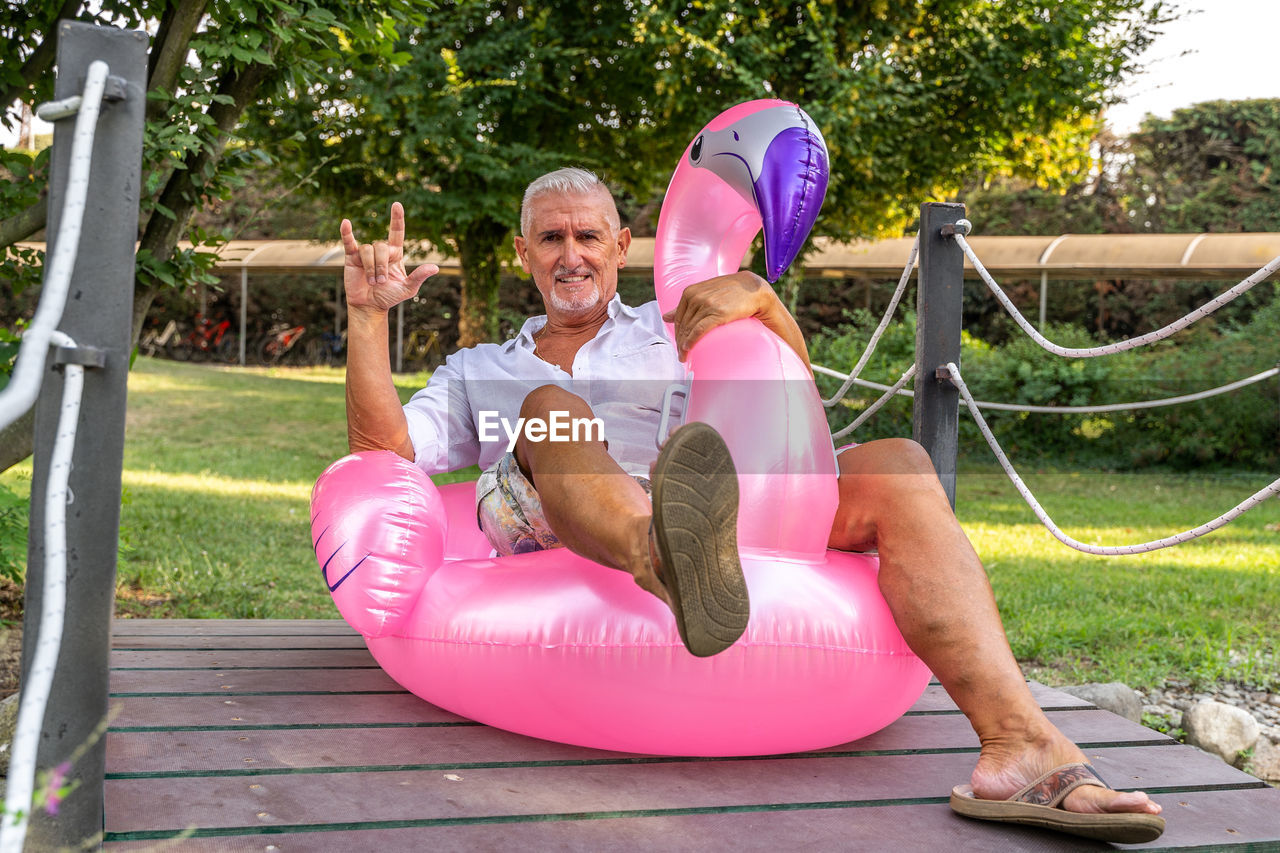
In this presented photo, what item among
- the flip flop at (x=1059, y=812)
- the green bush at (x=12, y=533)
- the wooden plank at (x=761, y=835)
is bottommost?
the wooden plank at (x=761, y=835)

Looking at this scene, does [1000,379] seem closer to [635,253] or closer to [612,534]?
[635,253]

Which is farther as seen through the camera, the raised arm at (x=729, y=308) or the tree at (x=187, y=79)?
the tree at (x=187, y=79)

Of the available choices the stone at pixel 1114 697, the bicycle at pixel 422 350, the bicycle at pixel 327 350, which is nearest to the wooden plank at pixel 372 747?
the stone at pixel 1114 697

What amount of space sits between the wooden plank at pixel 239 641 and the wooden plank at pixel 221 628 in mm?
40

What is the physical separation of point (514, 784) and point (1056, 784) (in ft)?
3.00

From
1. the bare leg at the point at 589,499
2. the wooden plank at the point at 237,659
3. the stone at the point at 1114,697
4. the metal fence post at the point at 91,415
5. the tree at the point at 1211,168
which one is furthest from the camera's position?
the tree at the point at 1211,168

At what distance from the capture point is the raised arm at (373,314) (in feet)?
7.92

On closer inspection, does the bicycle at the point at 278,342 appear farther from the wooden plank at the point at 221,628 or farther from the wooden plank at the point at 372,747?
the wooden plank at the point at 372,747

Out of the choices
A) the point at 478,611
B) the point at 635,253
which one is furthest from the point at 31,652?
the point at 635,253

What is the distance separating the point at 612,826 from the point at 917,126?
29.9 ft

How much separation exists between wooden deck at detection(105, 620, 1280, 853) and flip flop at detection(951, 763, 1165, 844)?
0.03m

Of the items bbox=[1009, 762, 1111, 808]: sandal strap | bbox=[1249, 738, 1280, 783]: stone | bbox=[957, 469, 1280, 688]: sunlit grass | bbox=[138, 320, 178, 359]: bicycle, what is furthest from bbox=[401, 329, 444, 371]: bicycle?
bbox=[1009, 762, 1111, 808]: sandal strap

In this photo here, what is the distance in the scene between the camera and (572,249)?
111 inches

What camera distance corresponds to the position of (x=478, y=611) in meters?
2.20
